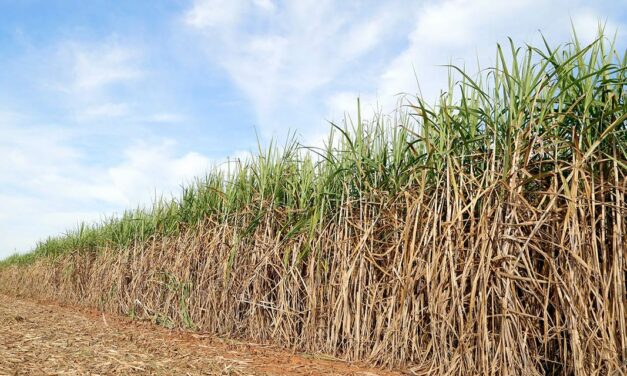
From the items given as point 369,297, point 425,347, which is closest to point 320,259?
point 369,297

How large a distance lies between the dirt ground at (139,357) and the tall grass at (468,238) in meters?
0.37

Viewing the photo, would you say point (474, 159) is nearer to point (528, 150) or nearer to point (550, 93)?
point (528, 150)

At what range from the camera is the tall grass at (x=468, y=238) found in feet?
8.48

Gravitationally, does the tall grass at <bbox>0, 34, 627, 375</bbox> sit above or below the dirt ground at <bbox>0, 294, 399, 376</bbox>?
above

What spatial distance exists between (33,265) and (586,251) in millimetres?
16477

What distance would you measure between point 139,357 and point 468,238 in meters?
2.28

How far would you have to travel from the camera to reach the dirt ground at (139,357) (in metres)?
2.85

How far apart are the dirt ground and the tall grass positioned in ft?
1.22

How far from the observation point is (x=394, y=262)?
326 centimetres

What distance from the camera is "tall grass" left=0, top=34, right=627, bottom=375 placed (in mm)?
2586

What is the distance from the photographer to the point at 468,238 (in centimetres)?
296

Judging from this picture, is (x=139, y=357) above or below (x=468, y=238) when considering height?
below

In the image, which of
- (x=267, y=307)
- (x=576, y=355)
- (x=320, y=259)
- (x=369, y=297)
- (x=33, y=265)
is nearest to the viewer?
(x=576, y=355)

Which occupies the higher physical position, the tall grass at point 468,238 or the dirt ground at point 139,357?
the tall grass at point 468,238
